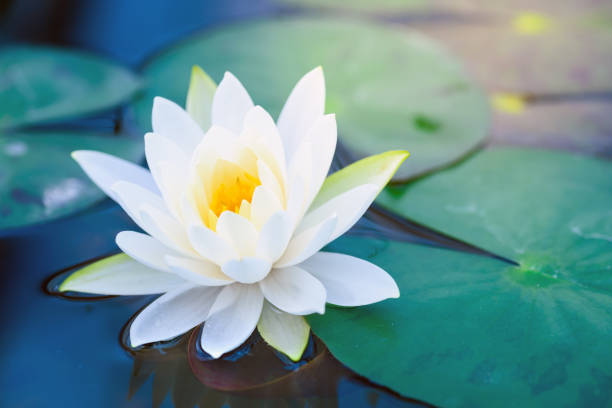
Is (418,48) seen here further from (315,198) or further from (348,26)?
(315,198)

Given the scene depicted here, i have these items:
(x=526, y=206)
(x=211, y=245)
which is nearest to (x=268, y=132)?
(x=211, y=245)

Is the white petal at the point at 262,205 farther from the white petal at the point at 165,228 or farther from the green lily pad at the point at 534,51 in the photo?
the green lily pad at the point at 534,51

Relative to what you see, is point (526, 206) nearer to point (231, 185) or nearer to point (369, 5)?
point (231, 185)

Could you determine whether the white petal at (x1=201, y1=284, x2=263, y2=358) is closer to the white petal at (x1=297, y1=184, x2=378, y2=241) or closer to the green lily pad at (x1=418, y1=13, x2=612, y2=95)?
the white petal at (x1=297, y1=184, x2=378, y2=241)

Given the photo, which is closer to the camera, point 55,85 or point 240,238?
point 240,238

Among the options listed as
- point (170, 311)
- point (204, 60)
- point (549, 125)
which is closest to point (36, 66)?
point (204, 60)

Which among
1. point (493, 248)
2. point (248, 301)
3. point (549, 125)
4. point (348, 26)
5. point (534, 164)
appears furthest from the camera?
point (348, 26)

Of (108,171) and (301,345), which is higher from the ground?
(108,171)
